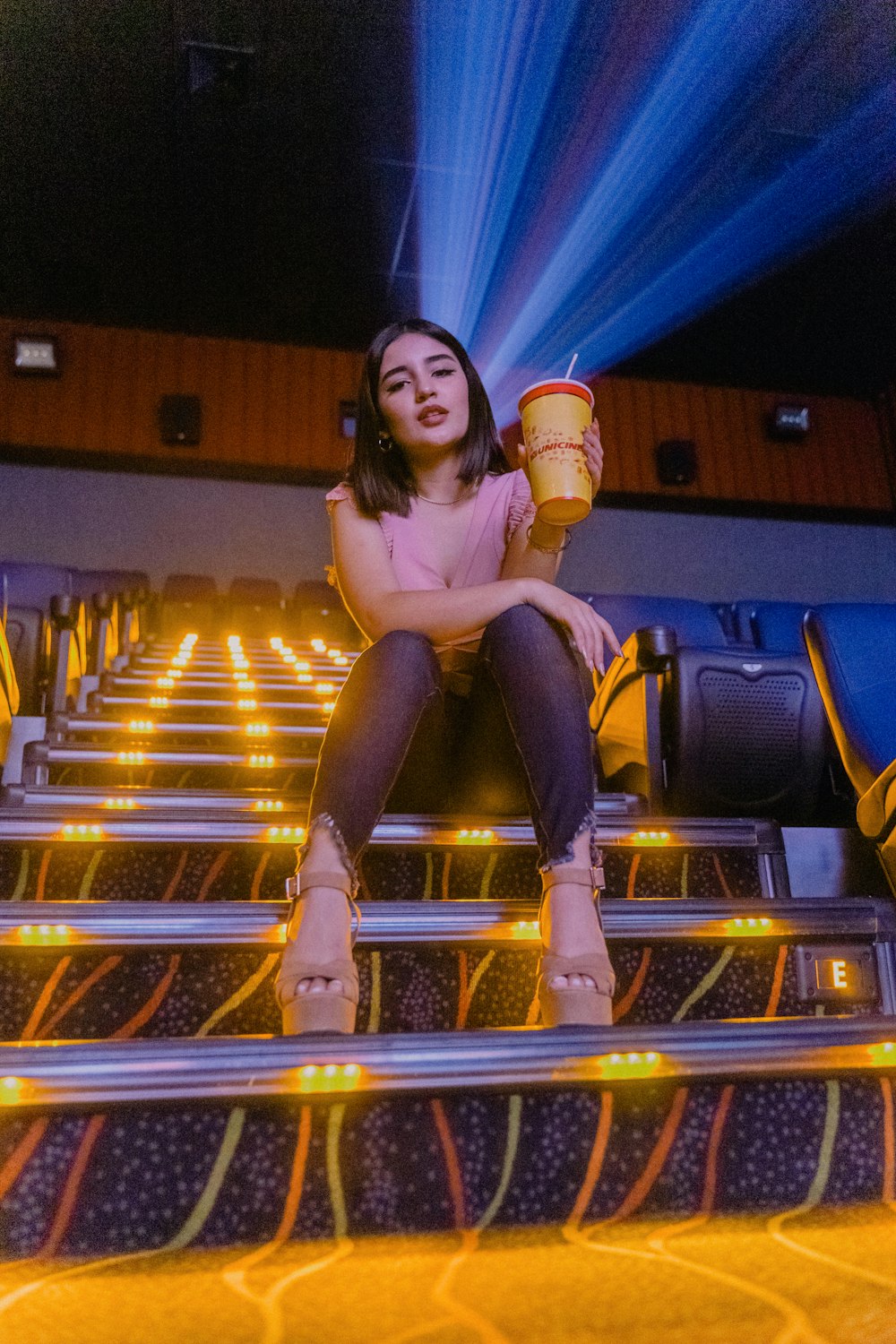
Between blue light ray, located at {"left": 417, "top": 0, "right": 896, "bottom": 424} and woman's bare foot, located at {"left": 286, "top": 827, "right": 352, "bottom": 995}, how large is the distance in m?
3.43

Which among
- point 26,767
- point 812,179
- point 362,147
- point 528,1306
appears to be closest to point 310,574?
point 362,147

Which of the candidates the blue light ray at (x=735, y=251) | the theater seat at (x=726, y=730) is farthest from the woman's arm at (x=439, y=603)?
the blue light ray at (x=735, y=251)

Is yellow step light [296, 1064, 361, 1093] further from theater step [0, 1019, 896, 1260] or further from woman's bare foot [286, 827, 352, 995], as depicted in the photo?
woman's bare foot [286, 827, 352, 995]

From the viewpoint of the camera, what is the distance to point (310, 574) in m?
5.60

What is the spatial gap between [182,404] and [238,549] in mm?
889

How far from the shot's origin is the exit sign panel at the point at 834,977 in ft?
3.66

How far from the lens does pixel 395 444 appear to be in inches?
56.0

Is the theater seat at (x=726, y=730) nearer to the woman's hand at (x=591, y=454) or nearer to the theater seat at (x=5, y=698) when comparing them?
the woman's hand at (x=591, y=454)

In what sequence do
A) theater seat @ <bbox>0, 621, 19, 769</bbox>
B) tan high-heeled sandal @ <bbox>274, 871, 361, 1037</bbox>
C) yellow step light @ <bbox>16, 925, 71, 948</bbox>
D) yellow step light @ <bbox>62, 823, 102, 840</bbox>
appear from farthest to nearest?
theater seat @ <bbox>0, 621, 19, 769</bbox> → yellow step light @ <bbox>62, 823, 102, 840</bbox> → yellow step light @ <bbox>16, 925, 71, 948</bbox> → tan high-heeled sandal @ <bbox>274, 871, 361, 1037</bbox>

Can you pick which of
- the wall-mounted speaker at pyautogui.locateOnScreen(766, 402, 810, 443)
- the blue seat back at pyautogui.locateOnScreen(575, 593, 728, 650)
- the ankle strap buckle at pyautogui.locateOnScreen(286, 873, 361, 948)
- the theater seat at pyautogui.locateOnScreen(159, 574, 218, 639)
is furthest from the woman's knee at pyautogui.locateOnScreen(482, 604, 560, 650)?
the wall-mounted speaker at pyautogui.locateOnScreen(766, 402, 810, 443)

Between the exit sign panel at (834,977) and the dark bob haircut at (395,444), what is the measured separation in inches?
32.2

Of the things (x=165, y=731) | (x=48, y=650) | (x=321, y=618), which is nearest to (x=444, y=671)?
(x=165, y=731)

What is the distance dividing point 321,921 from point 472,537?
657 mm

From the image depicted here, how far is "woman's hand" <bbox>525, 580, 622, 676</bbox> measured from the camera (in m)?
1.10
